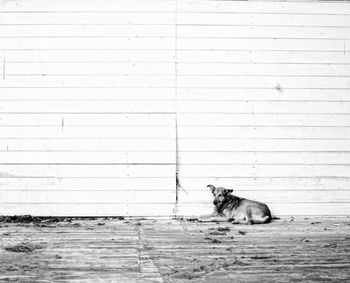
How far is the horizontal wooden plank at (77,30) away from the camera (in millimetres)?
6547

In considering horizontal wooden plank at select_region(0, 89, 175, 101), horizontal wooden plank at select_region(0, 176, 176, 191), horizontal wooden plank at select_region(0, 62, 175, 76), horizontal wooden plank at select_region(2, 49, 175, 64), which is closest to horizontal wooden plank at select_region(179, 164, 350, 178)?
horizontal wooden plank at select_region(0, 176, 176, 191)

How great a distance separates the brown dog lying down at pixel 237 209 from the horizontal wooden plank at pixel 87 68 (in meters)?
1.76

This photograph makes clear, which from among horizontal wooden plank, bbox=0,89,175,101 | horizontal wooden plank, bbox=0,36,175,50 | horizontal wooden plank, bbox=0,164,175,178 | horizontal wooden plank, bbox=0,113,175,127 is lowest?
horizontal wooden plank, bbox=0,164,175,178

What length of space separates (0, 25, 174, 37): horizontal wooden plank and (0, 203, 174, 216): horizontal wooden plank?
7.53 ft

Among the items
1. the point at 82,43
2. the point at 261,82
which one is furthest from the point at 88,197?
the point at 261,82

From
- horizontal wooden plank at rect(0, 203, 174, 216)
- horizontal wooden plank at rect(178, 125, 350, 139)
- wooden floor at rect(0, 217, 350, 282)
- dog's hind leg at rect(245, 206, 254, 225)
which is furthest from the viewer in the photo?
horizontal wooden plank at rect(178, 125, 350, 139)

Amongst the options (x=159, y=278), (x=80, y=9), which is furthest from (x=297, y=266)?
(x=80, y=9)

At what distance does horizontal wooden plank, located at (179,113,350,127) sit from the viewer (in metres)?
6.59

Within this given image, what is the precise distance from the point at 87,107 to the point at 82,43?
2.85 ft

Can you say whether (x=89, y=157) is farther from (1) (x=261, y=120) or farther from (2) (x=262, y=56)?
(2) (x=262, y=56)

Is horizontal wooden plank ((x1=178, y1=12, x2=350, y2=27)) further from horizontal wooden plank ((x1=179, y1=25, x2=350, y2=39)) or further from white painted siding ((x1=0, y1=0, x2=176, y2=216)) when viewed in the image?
white painted siding ((x1=0, y1=0, x2=176, y2=216))

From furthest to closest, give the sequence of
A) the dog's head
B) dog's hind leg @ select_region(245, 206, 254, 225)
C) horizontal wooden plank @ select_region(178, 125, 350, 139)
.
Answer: horizontal wooden plank @ select_region(178, 125, 350, 139), the dog's head, dog's hind leg @ select_region(245, 206, 254, 225)

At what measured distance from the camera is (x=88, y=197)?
257 inches

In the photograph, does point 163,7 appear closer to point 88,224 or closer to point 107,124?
point 107,124
